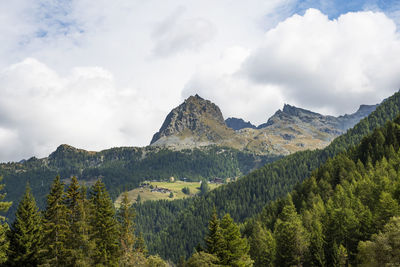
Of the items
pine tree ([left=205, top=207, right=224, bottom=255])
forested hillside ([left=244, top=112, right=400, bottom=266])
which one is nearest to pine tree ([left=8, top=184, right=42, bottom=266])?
pine tree ([left=205, top=207, right=224, bottom=255])

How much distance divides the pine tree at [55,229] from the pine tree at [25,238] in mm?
2226

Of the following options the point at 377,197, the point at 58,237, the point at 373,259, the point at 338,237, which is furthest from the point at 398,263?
the point at 58,237

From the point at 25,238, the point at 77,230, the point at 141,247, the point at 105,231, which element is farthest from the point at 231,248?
the point at 25,238

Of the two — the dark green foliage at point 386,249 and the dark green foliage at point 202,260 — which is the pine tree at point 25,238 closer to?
the dark green foliage at point 202,260

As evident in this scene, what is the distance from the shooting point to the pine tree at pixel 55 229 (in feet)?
176

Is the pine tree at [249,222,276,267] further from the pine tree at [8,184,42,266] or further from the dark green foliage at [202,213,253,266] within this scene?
the pine tree at [8,184,42,266]

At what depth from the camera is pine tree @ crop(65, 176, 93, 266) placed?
51.9 meters

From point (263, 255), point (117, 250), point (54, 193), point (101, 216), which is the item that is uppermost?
point (54, 193)

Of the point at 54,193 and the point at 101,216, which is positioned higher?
the point at 54,193

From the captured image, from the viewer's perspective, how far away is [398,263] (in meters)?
54.2

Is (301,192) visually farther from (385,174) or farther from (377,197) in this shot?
(377,197)

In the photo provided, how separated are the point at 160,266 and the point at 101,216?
15.1m

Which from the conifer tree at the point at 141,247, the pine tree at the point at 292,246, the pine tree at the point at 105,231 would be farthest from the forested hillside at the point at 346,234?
the pine tree at the point at 105,231

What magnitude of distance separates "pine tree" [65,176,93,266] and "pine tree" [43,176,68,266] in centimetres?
96
